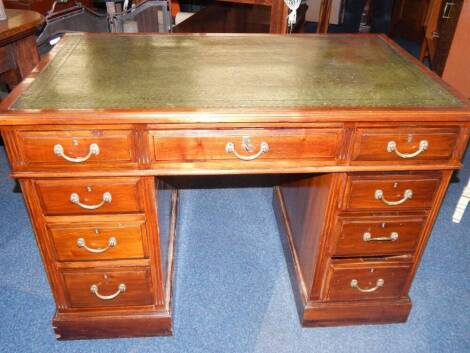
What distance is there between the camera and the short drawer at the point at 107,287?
56.7 inches

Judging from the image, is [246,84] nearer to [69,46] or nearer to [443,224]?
[69,46]

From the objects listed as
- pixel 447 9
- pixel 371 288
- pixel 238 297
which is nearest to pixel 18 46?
pixel 238 297

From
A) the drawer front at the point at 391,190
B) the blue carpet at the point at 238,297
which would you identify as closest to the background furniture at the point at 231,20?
the blue carpet at the point at 238,297

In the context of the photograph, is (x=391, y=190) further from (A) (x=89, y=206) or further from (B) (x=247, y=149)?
(A) (x=89, y=206)

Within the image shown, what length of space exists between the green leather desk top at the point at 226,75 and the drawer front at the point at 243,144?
8 cm

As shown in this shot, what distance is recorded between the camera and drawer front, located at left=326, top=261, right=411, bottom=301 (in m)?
1.51

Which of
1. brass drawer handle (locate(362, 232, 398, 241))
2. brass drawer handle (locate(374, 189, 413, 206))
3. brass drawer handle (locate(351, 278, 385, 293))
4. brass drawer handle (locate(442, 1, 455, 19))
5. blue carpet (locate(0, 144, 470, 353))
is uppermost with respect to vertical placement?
brass drawer handle (locate(442, 1, 455, 19))

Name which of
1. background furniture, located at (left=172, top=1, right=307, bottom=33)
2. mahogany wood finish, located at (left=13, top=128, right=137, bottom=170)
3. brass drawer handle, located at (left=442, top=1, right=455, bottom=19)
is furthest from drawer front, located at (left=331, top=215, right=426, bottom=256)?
brass drawer handle, located at (left=442, top=1, right=455, bottom=19)

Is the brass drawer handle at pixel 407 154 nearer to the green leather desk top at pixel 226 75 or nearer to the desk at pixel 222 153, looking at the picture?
the desk at pixel 222 153

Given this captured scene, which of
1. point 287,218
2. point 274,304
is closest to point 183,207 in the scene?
point 287,218

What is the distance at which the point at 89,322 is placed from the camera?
154 cm

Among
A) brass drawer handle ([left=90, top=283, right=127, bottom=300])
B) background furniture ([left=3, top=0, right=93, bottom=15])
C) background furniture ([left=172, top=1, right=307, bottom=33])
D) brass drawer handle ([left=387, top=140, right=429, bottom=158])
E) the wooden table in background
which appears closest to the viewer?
brass drawer handle ([left=387, top=140, right=429, bottom=158])

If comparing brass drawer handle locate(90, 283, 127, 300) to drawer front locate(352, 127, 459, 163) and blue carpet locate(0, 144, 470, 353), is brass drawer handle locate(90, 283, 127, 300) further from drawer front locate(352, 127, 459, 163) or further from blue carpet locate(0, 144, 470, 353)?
drawer front locate(352, 127, 459, 163)

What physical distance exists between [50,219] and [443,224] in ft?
6.55
